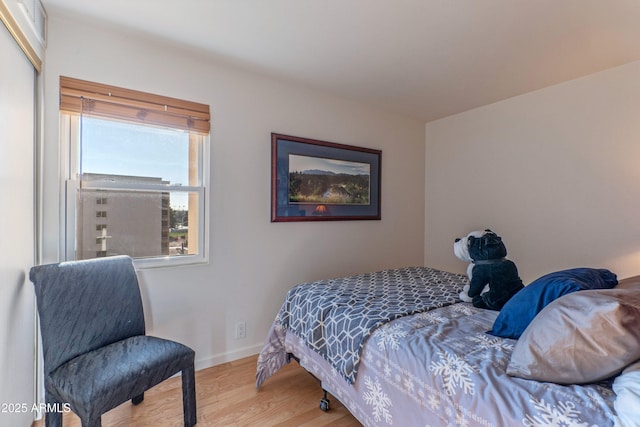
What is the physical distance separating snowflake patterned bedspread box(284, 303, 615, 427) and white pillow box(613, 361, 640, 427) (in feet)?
0.11

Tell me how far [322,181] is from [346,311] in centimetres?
144

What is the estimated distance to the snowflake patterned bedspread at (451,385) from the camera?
0.89 meters

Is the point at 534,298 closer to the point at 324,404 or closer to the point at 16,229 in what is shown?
the point at 324,404

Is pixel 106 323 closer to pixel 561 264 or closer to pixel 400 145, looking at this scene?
pixel 400 145

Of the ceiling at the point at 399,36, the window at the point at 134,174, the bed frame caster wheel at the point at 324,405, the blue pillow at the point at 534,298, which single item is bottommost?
the bed frame caster wheel at the point at 324,405

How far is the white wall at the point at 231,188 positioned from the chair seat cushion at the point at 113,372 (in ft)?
1.80

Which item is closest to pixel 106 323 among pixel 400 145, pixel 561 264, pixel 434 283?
pixel 434 283

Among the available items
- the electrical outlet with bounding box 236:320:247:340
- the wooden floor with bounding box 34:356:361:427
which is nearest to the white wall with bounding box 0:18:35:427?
the wooden floor with bounding box 34:356:361:427

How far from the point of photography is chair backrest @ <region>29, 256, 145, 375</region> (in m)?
1.44

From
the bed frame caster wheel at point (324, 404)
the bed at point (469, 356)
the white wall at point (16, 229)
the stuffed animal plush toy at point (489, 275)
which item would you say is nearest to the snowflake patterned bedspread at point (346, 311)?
the bed at point (469, 356)

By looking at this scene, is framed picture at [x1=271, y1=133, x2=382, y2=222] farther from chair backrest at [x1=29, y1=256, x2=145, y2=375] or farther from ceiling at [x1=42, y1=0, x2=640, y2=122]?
chair backrest at [x1=29, y1=256, x2=145, y2=375]

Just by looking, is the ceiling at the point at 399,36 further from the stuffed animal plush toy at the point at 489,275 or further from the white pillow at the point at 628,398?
the white pillow at the point at 628,398

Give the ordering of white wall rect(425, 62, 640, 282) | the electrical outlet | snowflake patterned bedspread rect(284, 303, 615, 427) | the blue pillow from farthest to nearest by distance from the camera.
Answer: the electrical outlet, white wall rect(425, 62, 640, 282), the blue pillow, snowflake patterned bedspread rect(284, 303, 615, 427)

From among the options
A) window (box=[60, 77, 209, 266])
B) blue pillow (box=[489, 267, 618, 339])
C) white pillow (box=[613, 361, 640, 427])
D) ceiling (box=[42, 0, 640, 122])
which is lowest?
white pillow (box=[613, 361, 640, 427])
